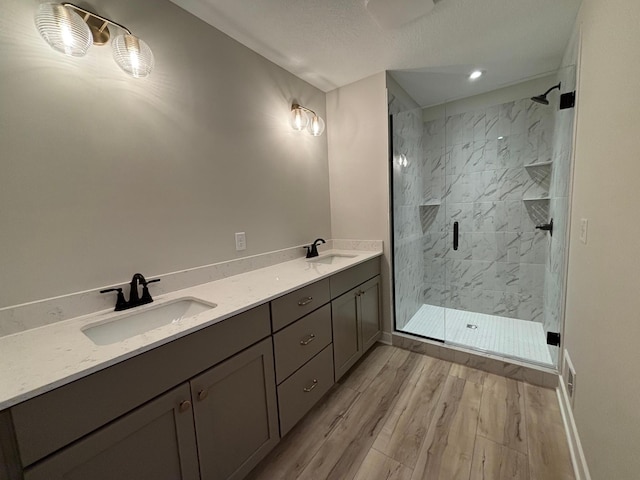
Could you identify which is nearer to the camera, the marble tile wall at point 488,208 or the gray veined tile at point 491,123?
the marble tile wall at point 488,208

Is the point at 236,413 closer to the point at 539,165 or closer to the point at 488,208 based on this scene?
the point at 488,208

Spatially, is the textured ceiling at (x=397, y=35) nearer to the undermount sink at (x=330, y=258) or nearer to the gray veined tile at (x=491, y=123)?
the gray veined tile at (x=491, y=123)

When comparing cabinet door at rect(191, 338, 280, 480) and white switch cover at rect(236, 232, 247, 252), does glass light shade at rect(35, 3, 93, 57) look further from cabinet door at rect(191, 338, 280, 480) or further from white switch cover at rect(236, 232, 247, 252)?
cabinet door at rect(191, 338, 280, 480)

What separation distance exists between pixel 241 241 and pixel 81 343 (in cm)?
99

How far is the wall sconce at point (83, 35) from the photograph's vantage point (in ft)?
3.02

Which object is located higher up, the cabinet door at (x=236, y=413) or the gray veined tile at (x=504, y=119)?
the gray veined tile at (x=504, y=119)

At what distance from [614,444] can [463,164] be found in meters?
2.63

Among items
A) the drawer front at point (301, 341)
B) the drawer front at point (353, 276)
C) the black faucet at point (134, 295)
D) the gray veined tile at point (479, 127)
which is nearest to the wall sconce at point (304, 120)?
the drawer front at point (353, 276)

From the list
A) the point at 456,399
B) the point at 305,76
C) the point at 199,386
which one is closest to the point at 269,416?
the point at 199,386

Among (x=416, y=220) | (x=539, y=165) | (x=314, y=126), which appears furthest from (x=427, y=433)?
(x=539, y=165)

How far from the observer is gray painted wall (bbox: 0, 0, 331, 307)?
949mm

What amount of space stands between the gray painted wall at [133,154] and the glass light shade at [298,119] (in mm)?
100

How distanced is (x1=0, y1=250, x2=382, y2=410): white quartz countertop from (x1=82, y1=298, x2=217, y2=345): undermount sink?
0.08 feet

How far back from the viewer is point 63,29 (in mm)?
935
